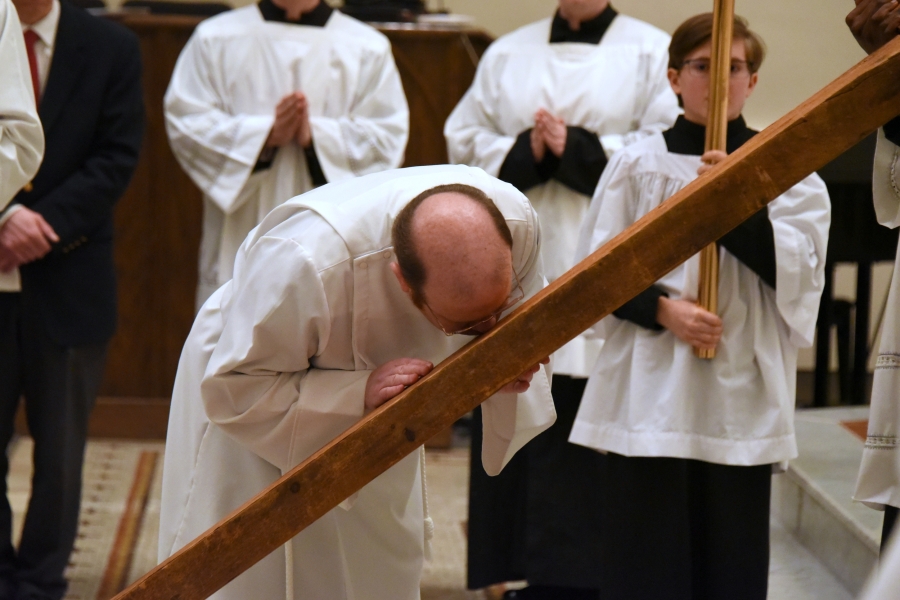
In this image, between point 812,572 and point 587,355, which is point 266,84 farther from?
point 812,572

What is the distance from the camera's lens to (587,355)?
3.61 metres

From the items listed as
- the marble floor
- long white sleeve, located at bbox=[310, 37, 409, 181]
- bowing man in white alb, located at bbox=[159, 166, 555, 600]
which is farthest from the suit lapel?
the marble floor

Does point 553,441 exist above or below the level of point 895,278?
below

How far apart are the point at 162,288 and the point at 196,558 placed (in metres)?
3.82

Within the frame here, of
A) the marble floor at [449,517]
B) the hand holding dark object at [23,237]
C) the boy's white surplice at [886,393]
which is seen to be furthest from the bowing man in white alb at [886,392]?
the hand holding dark object at [23,237]

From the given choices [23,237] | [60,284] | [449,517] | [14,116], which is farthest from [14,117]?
[449,517]

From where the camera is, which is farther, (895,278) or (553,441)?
(553,441)

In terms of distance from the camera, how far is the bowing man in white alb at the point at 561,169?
3609 mm

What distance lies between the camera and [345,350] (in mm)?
2174

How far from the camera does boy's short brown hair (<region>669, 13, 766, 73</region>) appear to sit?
8.97 ft

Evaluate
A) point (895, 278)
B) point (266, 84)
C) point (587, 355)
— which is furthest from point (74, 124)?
point (895, 278)

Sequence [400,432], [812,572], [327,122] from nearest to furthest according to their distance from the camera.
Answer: [400,432] → [812,572] → [327,122]

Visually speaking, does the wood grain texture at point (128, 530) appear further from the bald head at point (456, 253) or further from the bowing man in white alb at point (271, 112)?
the bald head at point (456, 253)

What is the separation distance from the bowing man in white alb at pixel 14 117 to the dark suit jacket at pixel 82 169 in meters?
0.41
